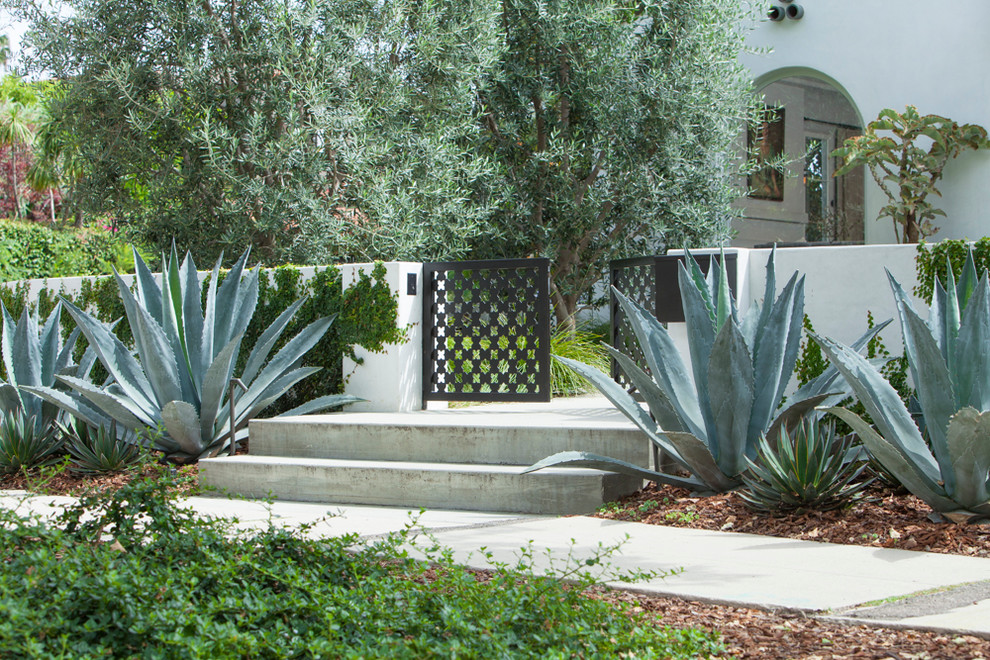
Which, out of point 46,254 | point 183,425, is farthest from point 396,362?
point 46,254

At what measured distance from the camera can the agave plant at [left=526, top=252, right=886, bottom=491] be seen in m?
5.08

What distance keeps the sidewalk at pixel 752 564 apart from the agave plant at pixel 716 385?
52 cm

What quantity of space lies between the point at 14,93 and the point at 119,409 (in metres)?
28.7

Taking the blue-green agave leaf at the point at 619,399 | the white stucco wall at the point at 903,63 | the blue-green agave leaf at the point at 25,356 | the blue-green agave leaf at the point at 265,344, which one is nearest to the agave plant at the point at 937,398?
the blue-green agave leaf at the point at 619,399

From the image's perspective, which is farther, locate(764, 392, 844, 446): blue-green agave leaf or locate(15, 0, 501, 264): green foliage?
locate(15, 0, 501, 264): green foliage

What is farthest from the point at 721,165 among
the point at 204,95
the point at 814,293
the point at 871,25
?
the point at 204,95

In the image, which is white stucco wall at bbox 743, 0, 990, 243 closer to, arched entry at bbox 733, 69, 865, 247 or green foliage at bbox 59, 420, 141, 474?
arched entry at bbox 733, 69, 865, 247

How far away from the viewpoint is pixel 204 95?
9.93m

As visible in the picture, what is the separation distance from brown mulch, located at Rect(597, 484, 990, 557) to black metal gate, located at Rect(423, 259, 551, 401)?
2.57 m

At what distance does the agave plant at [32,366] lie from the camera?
7762 mm

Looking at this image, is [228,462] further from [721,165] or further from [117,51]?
[721,165]

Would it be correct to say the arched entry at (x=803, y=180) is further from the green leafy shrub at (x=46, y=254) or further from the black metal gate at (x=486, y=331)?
the green leafy shrub at (x=46, y=254)

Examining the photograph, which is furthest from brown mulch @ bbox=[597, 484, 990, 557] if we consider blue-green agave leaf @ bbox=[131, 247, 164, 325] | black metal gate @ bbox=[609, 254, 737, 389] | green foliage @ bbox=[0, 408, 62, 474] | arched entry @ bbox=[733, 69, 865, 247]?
arched entry @ bbox=[733, 69, 865, 247]

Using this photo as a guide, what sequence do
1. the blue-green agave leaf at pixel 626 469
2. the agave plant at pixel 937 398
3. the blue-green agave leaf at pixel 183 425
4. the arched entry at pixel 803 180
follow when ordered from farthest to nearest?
the arched entry at pixel 803 180, the blue-green agave leaf at pixel 183 425, the blue-green agave leaf at pixel 626 469, the agave plant at pixel 937 398
